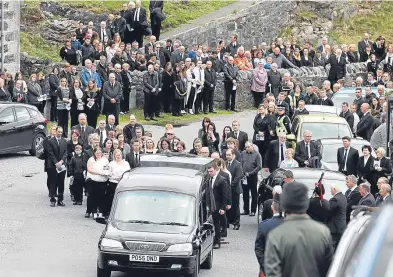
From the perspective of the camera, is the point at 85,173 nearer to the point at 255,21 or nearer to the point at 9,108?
the point at 9,108

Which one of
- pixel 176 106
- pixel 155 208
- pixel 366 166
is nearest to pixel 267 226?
pixel 155 208

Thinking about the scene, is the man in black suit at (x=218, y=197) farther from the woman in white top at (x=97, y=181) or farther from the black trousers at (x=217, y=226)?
the woman in white top at (x=97, y=181)

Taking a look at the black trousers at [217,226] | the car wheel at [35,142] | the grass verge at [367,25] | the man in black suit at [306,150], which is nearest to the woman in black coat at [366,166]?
the man in black suit at [306,150]

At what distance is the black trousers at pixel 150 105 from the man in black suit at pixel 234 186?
445 inches

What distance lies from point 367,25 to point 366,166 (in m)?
28.0

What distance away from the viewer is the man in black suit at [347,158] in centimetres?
2441

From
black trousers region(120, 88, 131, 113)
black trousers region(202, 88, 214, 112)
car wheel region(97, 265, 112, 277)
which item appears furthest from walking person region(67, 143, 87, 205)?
black trousers region(202, 88, 214, 112)

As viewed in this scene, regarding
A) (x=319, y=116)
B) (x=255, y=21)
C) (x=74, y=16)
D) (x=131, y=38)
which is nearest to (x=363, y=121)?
(x=319, y=116)

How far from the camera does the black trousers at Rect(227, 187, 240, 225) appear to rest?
23172 millimetres

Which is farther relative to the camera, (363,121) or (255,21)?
(255,21)

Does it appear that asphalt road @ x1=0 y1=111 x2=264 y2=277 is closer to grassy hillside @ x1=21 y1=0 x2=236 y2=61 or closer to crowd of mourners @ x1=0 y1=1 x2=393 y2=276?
crowd of mourners @ x1=0 y1=1 x2=393 y2=276

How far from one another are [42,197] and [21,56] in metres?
14.2

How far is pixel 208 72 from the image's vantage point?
3625 cm

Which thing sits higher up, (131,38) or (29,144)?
(131,38)
